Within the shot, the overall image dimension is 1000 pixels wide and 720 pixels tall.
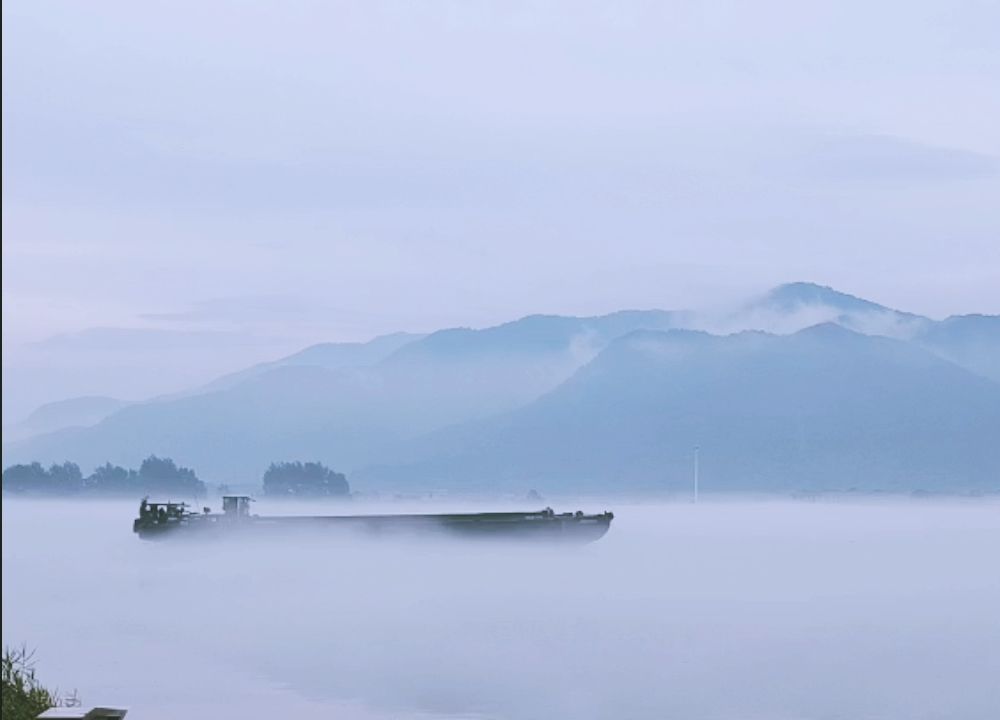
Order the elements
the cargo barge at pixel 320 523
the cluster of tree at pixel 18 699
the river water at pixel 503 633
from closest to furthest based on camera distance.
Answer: the cluster of tree at pixel 18 699, the river water at pixel 503 633, the cargo barge at pixel 320 523

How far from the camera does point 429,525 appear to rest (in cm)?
9750

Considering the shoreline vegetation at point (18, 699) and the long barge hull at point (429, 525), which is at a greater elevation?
the long barge hull at point (429, 525)

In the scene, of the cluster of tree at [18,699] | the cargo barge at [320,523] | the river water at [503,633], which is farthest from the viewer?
the cargo barge at [320,523]

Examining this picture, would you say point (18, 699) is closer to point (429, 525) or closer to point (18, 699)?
point (18, 699)

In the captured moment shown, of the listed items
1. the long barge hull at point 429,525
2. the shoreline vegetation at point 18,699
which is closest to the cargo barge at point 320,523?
the long barge hull at point 429,525

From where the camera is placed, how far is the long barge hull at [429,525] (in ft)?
279

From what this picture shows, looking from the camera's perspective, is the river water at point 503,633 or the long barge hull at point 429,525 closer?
the river water at point 503,633

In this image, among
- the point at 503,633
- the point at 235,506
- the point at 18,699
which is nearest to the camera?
the point at 18,699

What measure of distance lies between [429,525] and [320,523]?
21.2 ft

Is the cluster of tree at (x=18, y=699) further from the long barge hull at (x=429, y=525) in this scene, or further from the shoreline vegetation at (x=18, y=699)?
the long barge hull at (x=429, y=525)

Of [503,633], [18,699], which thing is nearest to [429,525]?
[503,633]

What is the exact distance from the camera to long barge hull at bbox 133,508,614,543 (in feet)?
279

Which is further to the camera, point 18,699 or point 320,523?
point 320,523

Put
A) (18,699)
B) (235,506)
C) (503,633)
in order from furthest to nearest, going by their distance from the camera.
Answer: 1. (235,506)
2. (503,633)
3. (18,699)
